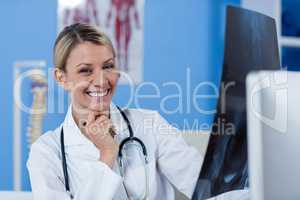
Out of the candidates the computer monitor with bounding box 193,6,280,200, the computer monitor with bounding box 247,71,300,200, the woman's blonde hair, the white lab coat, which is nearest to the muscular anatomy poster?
the woman's blonde hair

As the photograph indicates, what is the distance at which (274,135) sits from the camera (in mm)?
779

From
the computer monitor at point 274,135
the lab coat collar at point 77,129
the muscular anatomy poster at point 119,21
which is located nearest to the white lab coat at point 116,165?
the lab coat collar at point 77,129

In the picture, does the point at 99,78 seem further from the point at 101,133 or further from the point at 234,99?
the point at 234,99

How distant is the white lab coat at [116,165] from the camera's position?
1.14m

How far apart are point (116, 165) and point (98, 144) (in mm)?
89

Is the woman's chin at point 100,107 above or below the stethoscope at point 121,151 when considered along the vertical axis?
above

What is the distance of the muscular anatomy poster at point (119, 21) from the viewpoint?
1168mm

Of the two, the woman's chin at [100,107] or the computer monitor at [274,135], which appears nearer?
the computer monitor at [274,135]

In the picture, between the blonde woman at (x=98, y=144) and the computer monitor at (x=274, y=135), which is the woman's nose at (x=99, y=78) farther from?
the computer monitor at (x=274, y=135)

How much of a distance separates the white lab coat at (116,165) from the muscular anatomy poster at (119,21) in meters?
0.15

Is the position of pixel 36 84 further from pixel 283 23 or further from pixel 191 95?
pixel 283 23

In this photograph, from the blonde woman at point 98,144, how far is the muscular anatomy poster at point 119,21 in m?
0.03

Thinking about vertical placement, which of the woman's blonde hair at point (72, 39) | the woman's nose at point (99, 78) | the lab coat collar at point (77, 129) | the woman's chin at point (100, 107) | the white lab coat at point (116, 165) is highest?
the woman's blonde hair at point (72, 39)

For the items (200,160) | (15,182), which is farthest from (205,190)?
(15,182)
